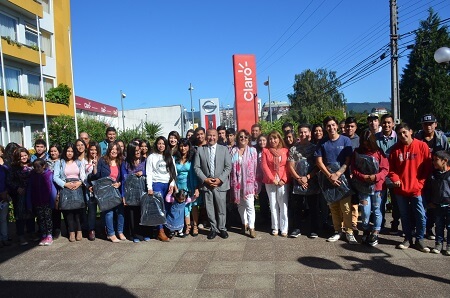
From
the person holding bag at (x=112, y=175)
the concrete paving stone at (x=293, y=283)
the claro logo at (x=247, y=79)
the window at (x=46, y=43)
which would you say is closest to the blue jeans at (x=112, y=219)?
the person holding bag at (x=112, y=175)

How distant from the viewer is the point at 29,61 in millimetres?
21812

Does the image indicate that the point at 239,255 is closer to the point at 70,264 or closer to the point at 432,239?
the point at 70,264

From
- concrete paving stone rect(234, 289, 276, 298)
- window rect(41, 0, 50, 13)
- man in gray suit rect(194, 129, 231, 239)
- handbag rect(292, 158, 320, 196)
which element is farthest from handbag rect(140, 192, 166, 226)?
window rect(41, 0, 50, 13)

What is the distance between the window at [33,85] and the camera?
23.0 meters

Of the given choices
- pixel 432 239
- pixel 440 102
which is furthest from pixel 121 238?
pixel 440 102

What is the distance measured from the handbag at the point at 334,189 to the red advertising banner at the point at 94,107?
115 ft

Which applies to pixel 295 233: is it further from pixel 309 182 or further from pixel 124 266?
pixel 124 266

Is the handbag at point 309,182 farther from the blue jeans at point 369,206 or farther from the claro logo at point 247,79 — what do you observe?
the claro logo at point 247,79

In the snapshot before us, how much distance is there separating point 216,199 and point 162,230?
105 cm

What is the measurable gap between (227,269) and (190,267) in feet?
1.64

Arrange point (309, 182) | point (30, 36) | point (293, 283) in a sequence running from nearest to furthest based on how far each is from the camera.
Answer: point (293, 283) → point (309, 182) → point (30, 36)

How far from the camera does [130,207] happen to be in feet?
19.7

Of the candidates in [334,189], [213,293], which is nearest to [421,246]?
[334,189]

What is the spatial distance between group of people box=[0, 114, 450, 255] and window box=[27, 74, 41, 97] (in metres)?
19.2
